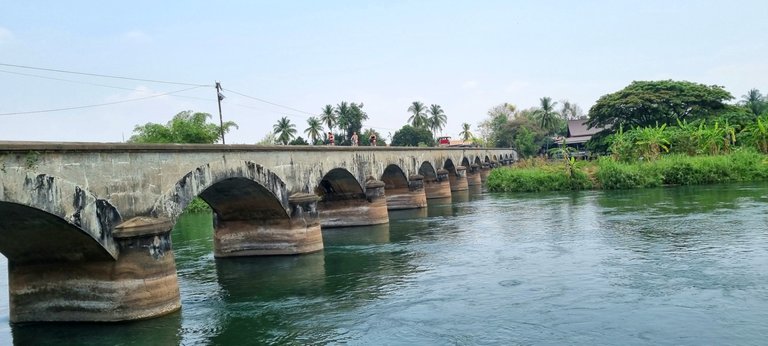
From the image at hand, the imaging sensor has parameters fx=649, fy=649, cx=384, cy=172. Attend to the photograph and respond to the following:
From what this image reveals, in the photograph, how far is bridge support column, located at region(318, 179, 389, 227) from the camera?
114 feet

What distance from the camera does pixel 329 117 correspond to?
90688mm

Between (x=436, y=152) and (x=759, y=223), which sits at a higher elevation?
(x=436, y=152)

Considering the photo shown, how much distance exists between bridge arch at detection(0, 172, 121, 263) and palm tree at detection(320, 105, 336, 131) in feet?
247

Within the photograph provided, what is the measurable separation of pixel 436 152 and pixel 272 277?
31.9 meters

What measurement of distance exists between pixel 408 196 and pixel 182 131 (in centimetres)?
2804

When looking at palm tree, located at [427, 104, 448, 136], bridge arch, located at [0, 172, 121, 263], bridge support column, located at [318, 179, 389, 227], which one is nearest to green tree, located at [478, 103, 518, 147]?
palm tree, located at [427, 104, 448, 136]

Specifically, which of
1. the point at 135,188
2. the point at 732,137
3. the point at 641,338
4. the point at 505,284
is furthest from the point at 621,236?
the point at 732,137

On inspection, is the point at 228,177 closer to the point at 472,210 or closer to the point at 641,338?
the point at 641,338

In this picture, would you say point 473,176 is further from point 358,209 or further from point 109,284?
point 109,284

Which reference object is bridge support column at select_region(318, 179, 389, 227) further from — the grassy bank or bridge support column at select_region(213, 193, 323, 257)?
the grassy bank

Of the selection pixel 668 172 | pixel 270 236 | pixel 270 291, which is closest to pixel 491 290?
pixel 270 291

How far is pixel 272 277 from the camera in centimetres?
2192

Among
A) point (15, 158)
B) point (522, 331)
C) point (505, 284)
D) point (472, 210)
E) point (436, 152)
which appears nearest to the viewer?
point (15, 158)

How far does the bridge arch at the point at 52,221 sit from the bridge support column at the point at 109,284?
30 centimetres
